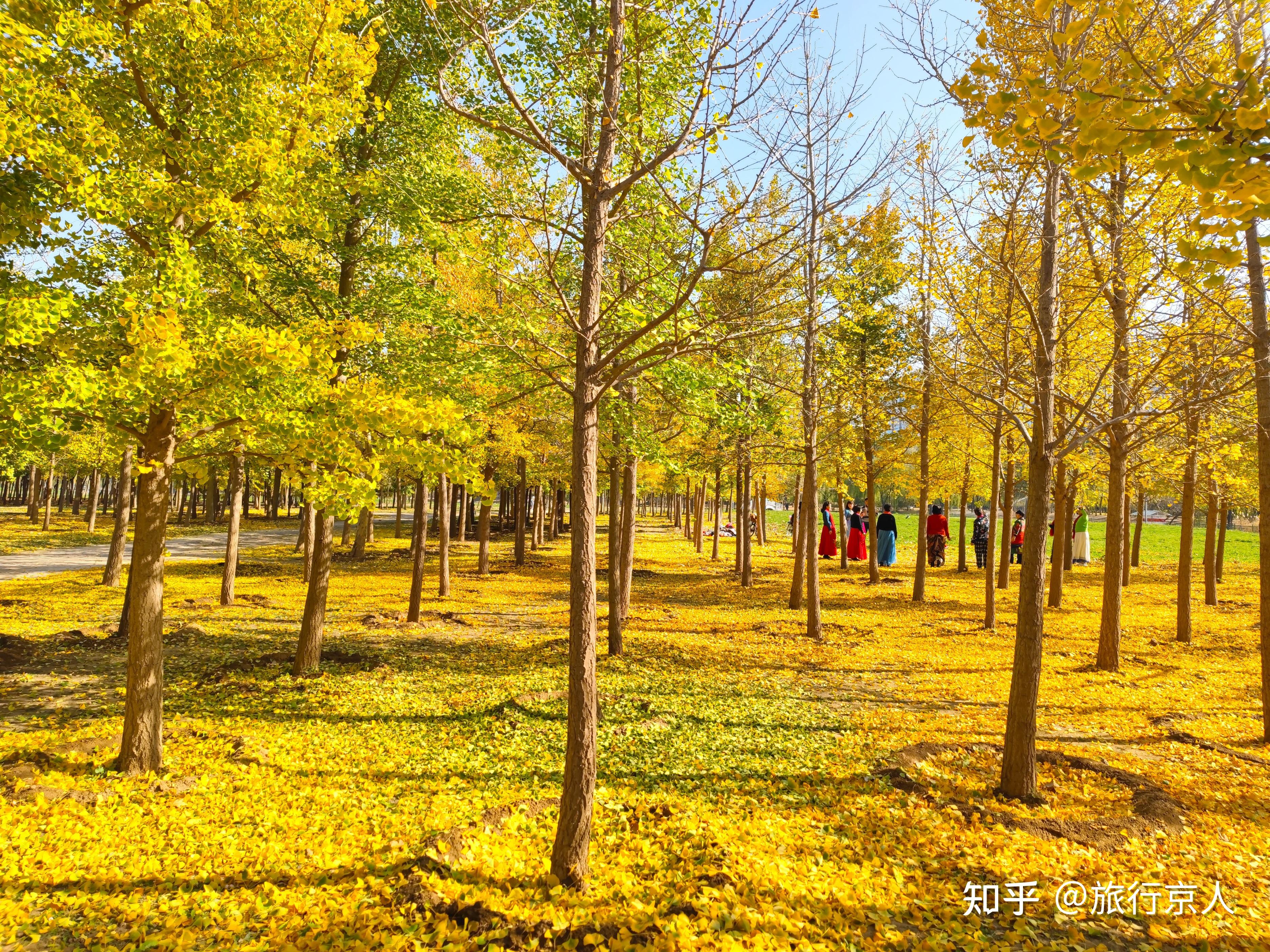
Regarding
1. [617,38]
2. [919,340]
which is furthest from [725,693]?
[617,38]

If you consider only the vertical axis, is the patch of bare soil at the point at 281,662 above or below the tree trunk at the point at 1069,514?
below

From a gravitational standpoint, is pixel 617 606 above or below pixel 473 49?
below

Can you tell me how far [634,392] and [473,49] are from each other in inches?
294

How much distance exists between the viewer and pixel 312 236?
8602 millimetres

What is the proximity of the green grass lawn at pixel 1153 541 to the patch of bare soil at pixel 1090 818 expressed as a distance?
16.3 meters

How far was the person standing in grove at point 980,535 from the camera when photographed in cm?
2408

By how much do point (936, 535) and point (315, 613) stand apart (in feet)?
72.8

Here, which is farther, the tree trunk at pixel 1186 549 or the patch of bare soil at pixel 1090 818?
the tree trunk at pixel 1186 549

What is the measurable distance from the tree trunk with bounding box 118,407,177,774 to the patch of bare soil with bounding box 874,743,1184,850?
7.21m

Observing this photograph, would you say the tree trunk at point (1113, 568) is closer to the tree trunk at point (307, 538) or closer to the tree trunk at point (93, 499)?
the tree trunk at point (307, 538)

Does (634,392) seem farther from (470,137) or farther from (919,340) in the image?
(919,340)

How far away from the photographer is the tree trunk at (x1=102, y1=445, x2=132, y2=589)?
43.4ft

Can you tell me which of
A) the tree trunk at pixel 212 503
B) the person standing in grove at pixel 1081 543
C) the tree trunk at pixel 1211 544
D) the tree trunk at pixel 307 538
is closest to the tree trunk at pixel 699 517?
the tree trunk at pixel 307 538

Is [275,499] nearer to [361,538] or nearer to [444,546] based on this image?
[361,538]
